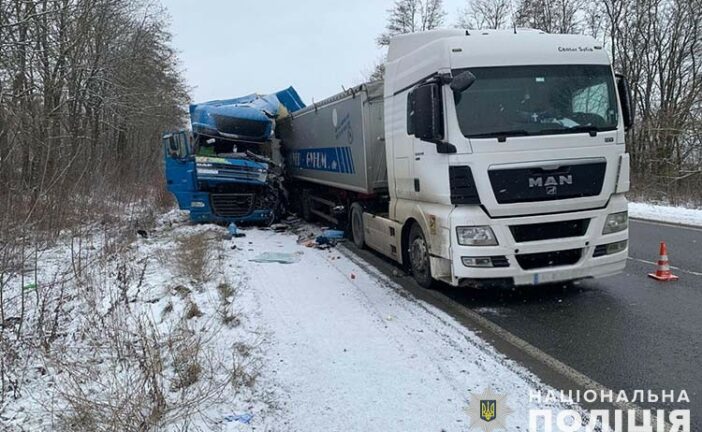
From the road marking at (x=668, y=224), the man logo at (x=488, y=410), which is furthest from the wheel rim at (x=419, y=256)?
the road marking at (x=668, y=224)

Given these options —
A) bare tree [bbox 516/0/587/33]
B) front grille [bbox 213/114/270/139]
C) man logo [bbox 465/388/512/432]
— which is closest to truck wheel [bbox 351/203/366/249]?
front grille [bbox 213/114/270/139]

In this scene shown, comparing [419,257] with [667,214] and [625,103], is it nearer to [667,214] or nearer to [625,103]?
[625,103]

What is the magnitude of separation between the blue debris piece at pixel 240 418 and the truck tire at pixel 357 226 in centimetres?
616

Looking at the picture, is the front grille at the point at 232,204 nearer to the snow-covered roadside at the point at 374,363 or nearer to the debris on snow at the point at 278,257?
the debris on snow at the point at 278,257

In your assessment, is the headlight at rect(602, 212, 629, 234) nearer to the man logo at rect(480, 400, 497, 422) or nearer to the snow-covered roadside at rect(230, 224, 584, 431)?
the snow-covered roadside at rect(230, 224, 584, 431)

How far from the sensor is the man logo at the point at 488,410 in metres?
3.40

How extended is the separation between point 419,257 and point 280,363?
9.49ft

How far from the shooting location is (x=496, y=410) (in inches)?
137

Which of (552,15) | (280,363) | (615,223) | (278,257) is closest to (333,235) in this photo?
(278,257)

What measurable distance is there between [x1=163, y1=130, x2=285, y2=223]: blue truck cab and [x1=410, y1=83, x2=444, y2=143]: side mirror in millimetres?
8157

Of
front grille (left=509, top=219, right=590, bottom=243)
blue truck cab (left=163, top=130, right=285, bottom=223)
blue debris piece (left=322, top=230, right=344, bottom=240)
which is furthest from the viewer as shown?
blue truck cab (left=163, top=130, right=285, bottom=223)

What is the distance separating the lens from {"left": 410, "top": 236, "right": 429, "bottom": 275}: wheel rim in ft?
21.6

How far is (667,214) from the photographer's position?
13.9 metres

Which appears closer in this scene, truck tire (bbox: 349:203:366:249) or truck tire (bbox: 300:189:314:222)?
truck tire (bbox: 349:203:366:249)
